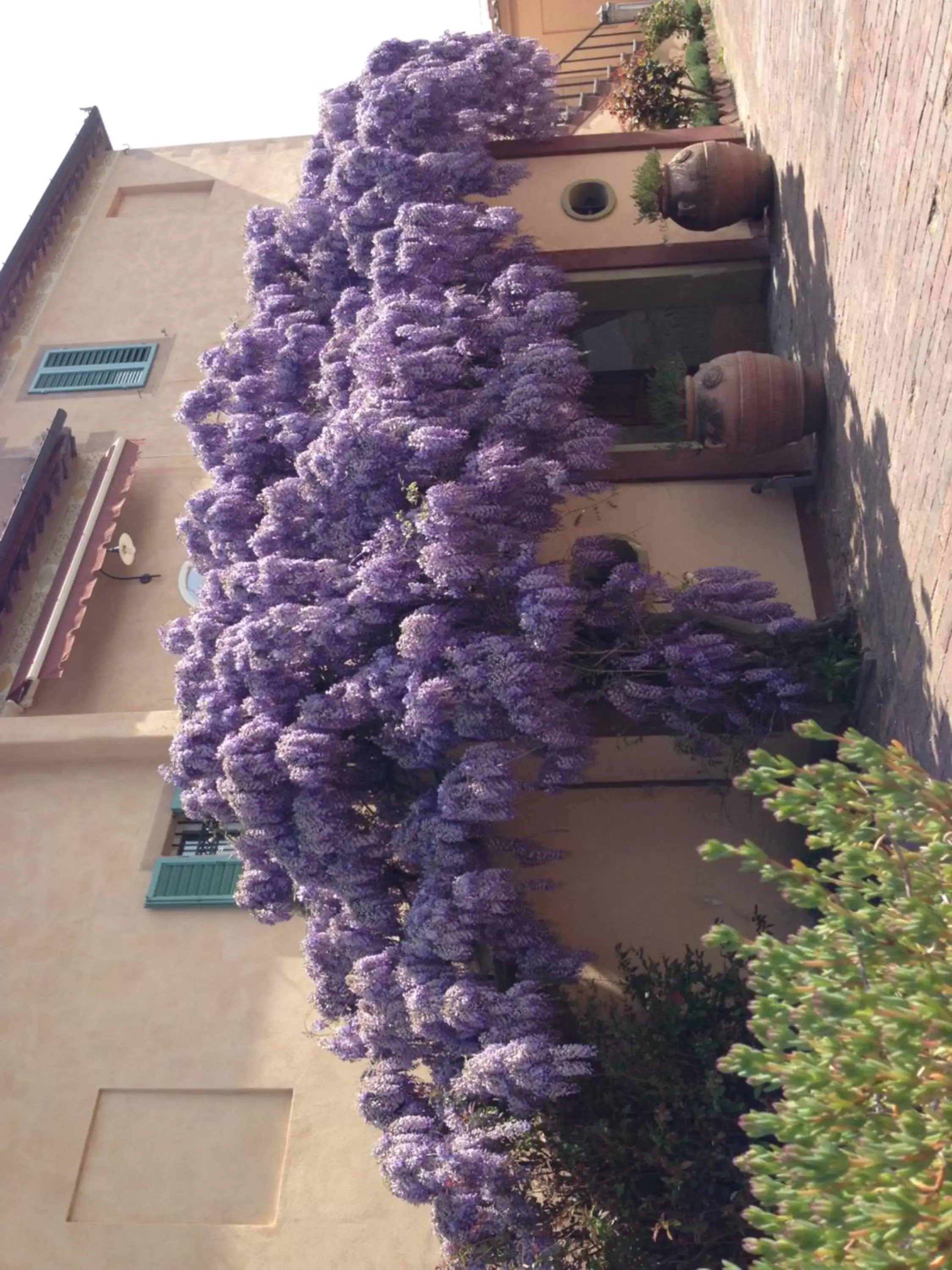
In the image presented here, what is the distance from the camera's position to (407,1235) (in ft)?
25.9

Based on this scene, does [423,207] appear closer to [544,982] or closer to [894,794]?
[544,982]

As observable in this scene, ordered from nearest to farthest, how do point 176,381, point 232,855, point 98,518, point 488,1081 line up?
point 488,1081 < point 232,855 < point 98,518 < point 176,381

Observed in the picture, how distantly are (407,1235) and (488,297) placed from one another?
697cm

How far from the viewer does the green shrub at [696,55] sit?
12195 millimetres

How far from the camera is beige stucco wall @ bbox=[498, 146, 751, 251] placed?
10211 mm

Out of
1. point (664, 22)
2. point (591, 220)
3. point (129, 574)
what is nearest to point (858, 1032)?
point (591, 220)

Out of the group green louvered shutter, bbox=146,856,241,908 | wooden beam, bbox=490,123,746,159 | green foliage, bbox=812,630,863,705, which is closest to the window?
green louvered shutter, bbox=146,856,241,908

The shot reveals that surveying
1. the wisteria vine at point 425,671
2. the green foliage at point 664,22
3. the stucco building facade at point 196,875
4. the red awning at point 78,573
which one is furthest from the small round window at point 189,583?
the green foliage at point 664,22

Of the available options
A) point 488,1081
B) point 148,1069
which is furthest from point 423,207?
point 148,1069

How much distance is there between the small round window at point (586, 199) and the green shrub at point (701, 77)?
2.36m

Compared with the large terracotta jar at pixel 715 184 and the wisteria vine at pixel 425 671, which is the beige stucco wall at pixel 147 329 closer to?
the wisteria vine at pixel 425 671

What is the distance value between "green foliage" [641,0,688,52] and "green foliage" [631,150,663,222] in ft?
13.1

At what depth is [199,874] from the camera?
913 centimetres

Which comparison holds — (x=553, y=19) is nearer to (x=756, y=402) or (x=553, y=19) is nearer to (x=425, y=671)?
(x=756, y=402)
